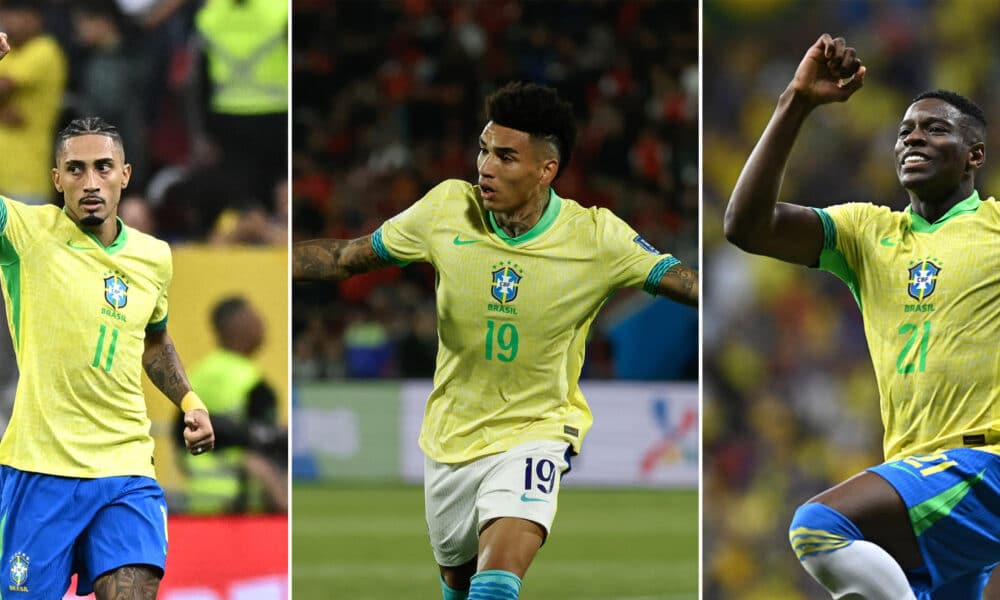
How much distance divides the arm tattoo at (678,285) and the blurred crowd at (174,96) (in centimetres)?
292

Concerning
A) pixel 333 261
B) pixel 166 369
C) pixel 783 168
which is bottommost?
pixel 166 369

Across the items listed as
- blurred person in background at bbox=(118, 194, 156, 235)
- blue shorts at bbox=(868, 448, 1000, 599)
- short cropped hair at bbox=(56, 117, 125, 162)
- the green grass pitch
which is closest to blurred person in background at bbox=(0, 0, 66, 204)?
blurred person in background at bbox=(118, 194, 156, 235)

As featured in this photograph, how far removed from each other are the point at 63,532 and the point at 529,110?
88.4 inches

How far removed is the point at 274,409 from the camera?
7523 millimetres

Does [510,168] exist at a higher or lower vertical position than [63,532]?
higher

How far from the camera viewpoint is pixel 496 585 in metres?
4.35

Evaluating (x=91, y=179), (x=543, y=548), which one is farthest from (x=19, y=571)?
(x=543, y=548)

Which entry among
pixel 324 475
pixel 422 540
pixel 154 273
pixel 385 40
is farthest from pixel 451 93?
pixel 154 273

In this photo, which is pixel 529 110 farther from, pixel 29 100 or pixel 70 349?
pixel 29 100

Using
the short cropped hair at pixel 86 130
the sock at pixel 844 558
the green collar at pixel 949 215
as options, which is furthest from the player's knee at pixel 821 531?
the short cropped hair at pixel 86 130

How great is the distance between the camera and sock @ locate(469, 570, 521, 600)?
4344 mm

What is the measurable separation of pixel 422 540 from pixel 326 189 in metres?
6.05

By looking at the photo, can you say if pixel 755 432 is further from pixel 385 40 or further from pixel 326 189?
pixel 385 40

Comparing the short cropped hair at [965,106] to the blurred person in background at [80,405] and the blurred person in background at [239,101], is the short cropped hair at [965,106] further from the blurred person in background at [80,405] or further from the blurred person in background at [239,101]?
the blurred person in background at [239,101]
